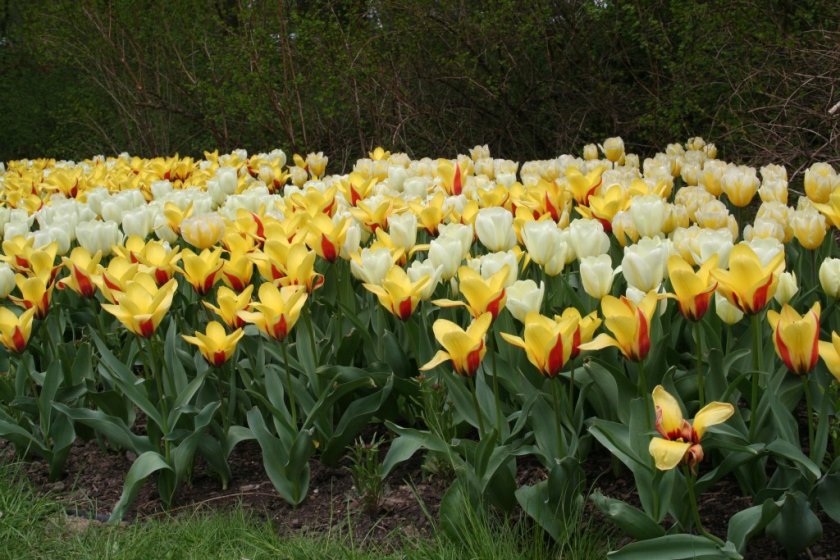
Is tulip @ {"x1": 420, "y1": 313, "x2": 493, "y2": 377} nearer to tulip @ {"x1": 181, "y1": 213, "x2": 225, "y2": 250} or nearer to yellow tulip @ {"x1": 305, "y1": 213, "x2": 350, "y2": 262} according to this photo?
yellow tulip @ {"x1": 305, "y1": 213, "x2": 350, "y2": 262}

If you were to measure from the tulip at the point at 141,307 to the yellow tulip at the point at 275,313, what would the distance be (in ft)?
0.80

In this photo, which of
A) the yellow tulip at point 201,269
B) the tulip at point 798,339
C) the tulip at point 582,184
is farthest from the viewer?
the tulip at point 582,184

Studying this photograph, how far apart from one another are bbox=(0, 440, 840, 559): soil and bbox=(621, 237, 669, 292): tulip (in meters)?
0.47

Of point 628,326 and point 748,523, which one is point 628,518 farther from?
point 628,326

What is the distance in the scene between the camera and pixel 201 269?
271cm

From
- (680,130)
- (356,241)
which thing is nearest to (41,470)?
(356,241)

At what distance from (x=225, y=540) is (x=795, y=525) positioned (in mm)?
1303

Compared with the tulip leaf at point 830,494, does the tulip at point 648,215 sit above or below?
above

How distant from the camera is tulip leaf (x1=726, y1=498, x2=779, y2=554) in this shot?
74.1 inches

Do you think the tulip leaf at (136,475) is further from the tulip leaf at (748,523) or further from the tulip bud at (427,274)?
the tulip leaf at (748,523)

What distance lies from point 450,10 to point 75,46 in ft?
15.4

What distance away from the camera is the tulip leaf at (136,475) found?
2.47 m

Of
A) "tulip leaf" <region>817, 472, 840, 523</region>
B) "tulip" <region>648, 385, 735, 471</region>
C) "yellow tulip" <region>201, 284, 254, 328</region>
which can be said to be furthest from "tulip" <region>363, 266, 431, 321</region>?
"tulip leaf" <region>817, 472, 840, 523</region>

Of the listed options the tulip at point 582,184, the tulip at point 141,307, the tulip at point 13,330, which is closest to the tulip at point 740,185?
the tulip at point 582,184
